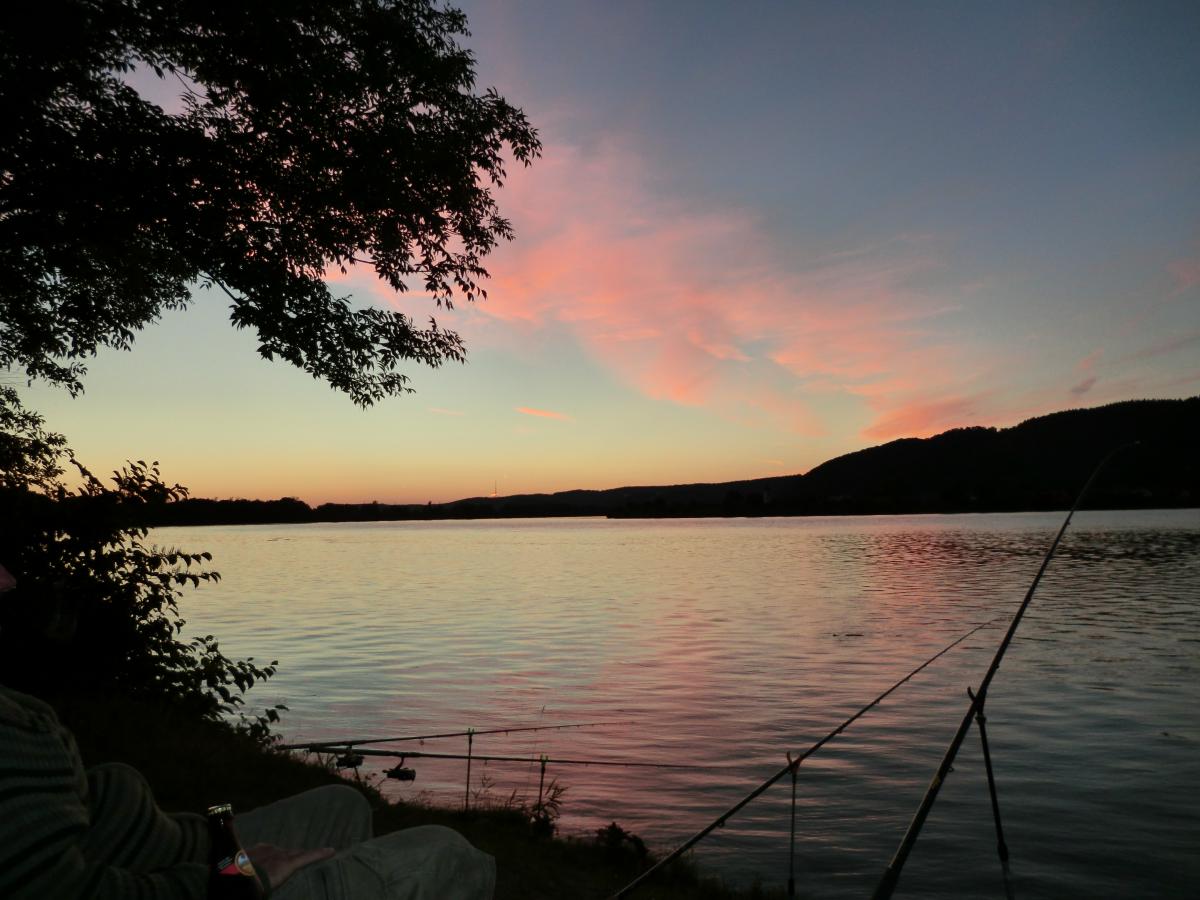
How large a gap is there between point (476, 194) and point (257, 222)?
9.37 ft

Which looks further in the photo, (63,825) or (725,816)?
(725,816)

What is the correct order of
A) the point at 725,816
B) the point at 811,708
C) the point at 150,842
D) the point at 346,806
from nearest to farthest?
the point at 150,842 → the point at 346,806 → the point at 725,816 → the point at 811,708

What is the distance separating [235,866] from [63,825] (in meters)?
0.57

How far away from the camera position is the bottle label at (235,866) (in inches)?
108

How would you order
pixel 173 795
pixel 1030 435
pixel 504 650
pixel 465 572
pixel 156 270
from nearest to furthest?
pixel 173 795, pixel 156 270, pixel 504 650, pixel 465 572, pixel 1030 435

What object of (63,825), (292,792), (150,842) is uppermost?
(63,825)

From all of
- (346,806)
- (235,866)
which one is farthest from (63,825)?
(346,806)

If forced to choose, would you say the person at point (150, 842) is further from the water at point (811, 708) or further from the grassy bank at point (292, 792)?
the water at point (811, 708)

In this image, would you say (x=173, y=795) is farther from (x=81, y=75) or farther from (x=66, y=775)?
(x=81, y=75)

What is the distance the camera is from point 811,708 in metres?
17.7

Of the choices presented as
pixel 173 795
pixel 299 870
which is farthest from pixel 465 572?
pixel 299 870

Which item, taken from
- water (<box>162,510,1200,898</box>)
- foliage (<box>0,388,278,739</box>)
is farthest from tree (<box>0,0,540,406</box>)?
water (<box>162,510,1200,898</box>)

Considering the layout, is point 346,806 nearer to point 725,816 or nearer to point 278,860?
point 278,860

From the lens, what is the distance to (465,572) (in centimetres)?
6744
